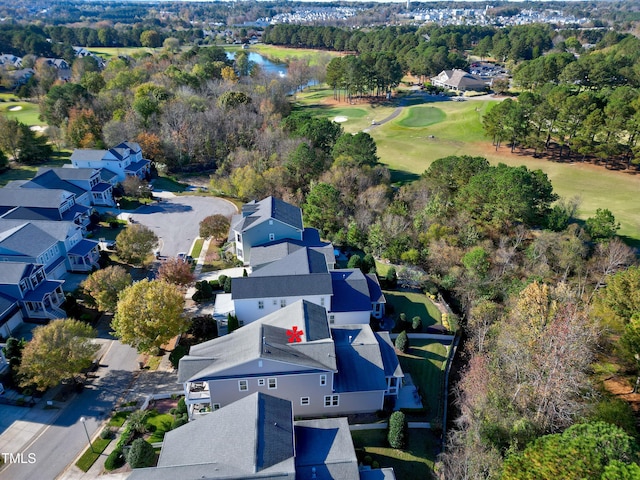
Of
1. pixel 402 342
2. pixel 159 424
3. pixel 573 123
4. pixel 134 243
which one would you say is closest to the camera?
pixel 159 424

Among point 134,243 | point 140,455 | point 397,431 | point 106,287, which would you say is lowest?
point 397,431

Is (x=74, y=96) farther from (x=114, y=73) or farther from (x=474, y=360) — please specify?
(x=474, y=360)

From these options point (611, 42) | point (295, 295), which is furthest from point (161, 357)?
point (611, 42)

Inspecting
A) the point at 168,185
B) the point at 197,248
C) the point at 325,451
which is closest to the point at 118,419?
the point at 325,451

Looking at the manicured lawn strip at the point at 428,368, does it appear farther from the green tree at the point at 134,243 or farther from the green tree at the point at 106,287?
the green tree at the point at 134,243

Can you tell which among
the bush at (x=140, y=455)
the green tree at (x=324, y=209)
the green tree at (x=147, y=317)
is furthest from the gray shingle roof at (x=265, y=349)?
the green tree at (x=324, y=209)

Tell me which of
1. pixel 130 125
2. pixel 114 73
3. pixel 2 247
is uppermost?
pixel 114 73

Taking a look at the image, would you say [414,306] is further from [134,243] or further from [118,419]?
[134,243]

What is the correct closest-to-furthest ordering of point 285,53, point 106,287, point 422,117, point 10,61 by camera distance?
point 106,287 < point 422,117 < point 10,61 < point 285,53
